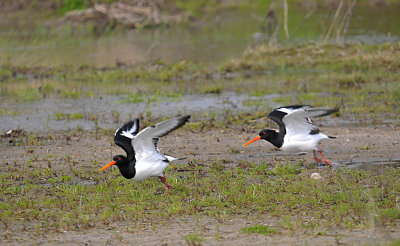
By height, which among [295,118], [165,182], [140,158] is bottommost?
[165,182]

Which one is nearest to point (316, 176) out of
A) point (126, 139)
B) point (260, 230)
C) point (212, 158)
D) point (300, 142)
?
point (300, 142)

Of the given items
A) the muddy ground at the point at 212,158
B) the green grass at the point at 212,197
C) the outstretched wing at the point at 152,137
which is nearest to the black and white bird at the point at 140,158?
the outstretched wing at the point at 152,137

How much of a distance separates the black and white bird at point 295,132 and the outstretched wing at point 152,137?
2.07 metres

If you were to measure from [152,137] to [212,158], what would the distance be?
205 centimetres

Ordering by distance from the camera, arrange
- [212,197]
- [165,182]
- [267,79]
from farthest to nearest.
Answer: [267,79], [165,182], [212,197]

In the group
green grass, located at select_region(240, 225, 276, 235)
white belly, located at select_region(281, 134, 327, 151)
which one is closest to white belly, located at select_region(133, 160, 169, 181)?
green grass, located at select_region(240, 225, 276, 235)

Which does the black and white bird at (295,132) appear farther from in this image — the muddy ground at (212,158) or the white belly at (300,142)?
the muddy ground at (212,158)

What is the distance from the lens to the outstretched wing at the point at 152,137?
24.4 feet

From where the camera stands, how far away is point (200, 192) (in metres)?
7.74

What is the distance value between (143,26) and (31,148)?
66.1ft

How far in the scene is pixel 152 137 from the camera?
784cm

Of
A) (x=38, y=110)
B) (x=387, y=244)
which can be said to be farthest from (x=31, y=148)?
(x=387, y=244)

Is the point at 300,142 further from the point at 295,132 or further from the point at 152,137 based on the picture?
the point at 152,137

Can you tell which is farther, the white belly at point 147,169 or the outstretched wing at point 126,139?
the outstretched wing at point 126,139
